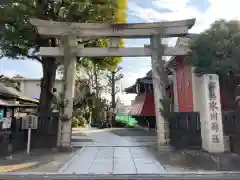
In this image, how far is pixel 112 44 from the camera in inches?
486

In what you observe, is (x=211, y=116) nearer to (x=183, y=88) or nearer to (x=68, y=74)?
(x=183, y=88)

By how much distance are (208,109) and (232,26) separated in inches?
161

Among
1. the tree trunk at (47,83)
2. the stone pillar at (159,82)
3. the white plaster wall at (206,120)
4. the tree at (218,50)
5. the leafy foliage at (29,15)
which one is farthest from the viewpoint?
the tree trunk at (47,83)

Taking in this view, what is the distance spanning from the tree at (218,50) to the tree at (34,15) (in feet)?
20.8

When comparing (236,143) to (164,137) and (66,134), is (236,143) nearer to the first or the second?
(164,137)

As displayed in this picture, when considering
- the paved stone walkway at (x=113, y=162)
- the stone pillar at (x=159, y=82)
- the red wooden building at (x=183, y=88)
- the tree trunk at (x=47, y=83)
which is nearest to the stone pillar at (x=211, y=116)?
the red wooden building at (x=183, y=88)

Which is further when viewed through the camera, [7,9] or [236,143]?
[7,9]

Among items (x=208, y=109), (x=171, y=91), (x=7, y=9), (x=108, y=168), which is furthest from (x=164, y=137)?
(x=7, y=9)

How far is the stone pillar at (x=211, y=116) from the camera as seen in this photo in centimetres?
988

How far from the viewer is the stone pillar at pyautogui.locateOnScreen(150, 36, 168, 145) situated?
11.5m

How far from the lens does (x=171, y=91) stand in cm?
2028

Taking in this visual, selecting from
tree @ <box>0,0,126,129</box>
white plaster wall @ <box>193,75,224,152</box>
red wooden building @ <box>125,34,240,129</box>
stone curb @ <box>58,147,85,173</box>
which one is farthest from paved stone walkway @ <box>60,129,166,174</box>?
red wooden building @ <box>125,34,240,129</box>

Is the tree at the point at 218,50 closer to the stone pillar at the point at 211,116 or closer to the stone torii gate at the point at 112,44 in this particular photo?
the stone pillar at the point at 211,116

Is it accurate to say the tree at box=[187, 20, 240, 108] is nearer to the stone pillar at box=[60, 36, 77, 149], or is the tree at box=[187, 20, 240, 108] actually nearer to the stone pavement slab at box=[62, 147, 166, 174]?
the stone pavement slab at box=[62, 147, 166, 174]
